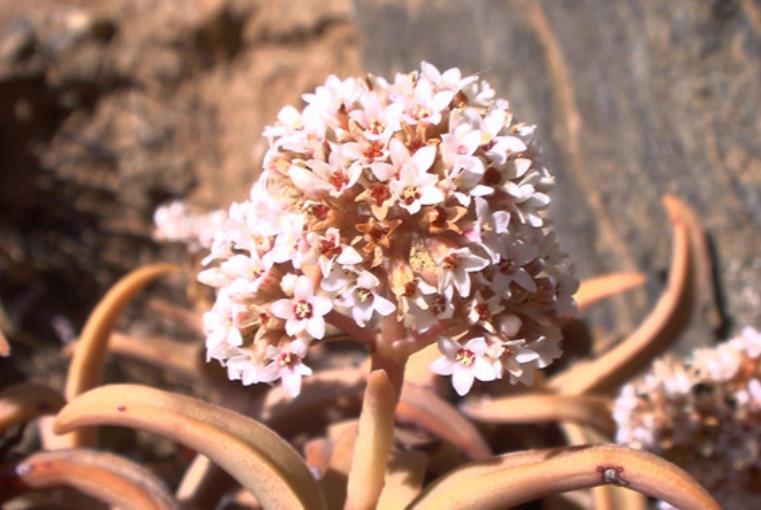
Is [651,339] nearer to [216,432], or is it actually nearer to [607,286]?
[607,286]

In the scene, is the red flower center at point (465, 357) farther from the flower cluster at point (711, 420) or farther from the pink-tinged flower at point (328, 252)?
the flower cluster at point (711, 420)

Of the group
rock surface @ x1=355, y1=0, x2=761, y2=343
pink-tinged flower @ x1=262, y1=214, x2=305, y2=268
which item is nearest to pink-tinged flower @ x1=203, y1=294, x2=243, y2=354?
pink-tinged flower @ x1=262, y1=214, x2=305, y2=268

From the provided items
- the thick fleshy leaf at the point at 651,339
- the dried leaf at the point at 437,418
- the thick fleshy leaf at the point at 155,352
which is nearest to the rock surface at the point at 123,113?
the thick fleshy leaf at the point at 155,352

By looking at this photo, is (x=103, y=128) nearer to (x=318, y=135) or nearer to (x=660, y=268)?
(x=660, y=268)

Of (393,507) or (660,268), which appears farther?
(660,268)

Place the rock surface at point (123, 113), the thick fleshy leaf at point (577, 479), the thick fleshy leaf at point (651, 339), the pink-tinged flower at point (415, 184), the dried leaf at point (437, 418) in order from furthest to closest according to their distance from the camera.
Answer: the rock surface at point (123, 113) < the thick fleshy leaf at point (651, 339) < the dried leaf at point (437, 418) < the thick fleshy leaf at point (577, 479) < the pink-tinged flower at point (415, 184)

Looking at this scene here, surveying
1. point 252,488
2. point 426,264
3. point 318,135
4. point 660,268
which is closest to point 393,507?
point 252,488
